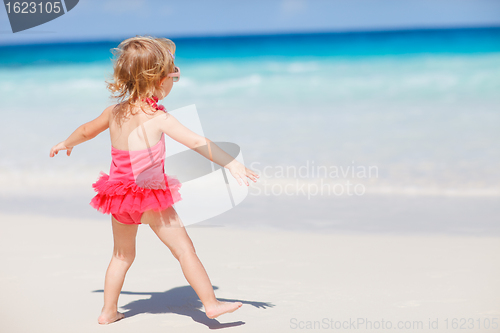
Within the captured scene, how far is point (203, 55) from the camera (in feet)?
52.9

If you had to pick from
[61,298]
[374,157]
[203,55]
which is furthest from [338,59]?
[61,298]

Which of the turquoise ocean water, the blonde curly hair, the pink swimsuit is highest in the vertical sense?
the turquoise ocean water

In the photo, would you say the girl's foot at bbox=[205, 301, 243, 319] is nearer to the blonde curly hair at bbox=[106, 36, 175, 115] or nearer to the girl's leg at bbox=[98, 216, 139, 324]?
the girl's leg at bbox=[98, 216, 139, 324]

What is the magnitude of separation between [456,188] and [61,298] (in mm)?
3196

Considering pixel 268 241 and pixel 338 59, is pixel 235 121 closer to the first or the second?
pixel 268 241

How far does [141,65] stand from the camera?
1.76 metres

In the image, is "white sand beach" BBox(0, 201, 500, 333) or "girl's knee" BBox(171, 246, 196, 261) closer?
"girl's knee" BBox(171, 246, 196, 261)

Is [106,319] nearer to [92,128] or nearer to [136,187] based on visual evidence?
[136,187]

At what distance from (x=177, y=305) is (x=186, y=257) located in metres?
0.43

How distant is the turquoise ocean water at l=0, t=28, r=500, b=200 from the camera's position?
462cm

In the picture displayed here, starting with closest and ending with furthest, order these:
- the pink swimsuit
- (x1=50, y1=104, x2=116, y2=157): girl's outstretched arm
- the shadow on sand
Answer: the pink swimsuit → (x1=50, y1=104, x2=116, y2=157): girl's outstretched arm → the shadow on sand

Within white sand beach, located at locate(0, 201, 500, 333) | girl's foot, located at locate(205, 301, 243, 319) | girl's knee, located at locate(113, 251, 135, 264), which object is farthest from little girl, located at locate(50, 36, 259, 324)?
white sand beach, located at locate(0, 201, 500, 333)

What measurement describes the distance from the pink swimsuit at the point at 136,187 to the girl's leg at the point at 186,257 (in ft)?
0.17

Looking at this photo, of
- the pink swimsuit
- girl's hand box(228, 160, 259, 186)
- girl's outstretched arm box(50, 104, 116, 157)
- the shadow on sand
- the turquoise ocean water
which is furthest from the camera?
the turquoise ocean water
